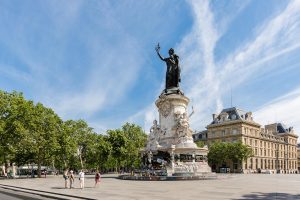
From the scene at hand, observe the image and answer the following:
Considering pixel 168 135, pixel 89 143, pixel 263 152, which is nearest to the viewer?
pixel 168 135

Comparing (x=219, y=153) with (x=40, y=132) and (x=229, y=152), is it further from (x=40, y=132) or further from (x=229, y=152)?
(x=40, y=132)

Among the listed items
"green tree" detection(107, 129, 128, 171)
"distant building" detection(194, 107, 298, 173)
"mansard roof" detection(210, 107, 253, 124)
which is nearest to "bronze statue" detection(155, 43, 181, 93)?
"green tree" detection(107, 129, 128, 171)

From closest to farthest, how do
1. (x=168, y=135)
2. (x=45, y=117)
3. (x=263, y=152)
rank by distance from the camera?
(x=168, y=135) → (x=45, y=117) → (x=263, y=152)

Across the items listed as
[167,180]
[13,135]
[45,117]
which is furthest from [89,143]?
[167,180]

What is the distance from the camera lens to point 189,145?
136ft

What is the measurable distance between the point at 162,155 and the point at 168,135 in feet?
12.7

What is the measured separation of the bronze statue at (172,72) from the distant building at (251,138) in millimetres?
61605

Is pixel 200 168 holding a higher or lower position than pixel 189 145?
lower

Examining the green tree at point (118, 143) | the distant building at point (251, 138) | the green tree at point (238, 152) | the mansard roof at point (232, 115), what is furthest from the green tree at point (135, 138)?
the mansard roof at point (232, 115)

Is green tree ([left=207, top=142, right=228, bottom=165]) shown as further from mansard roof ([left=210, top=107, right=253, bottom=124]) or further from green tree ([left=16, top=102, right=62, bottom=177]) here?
green tree ([left=16, top=102, right=62, bottom=177])

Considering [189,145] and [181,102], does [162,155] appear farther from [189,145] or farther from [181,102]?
[181,102]

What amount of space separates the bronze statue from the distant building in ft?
202

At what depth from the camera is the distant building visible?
358 ft

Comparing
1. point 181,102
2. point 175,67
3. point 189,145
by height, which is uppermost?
point 175,67
